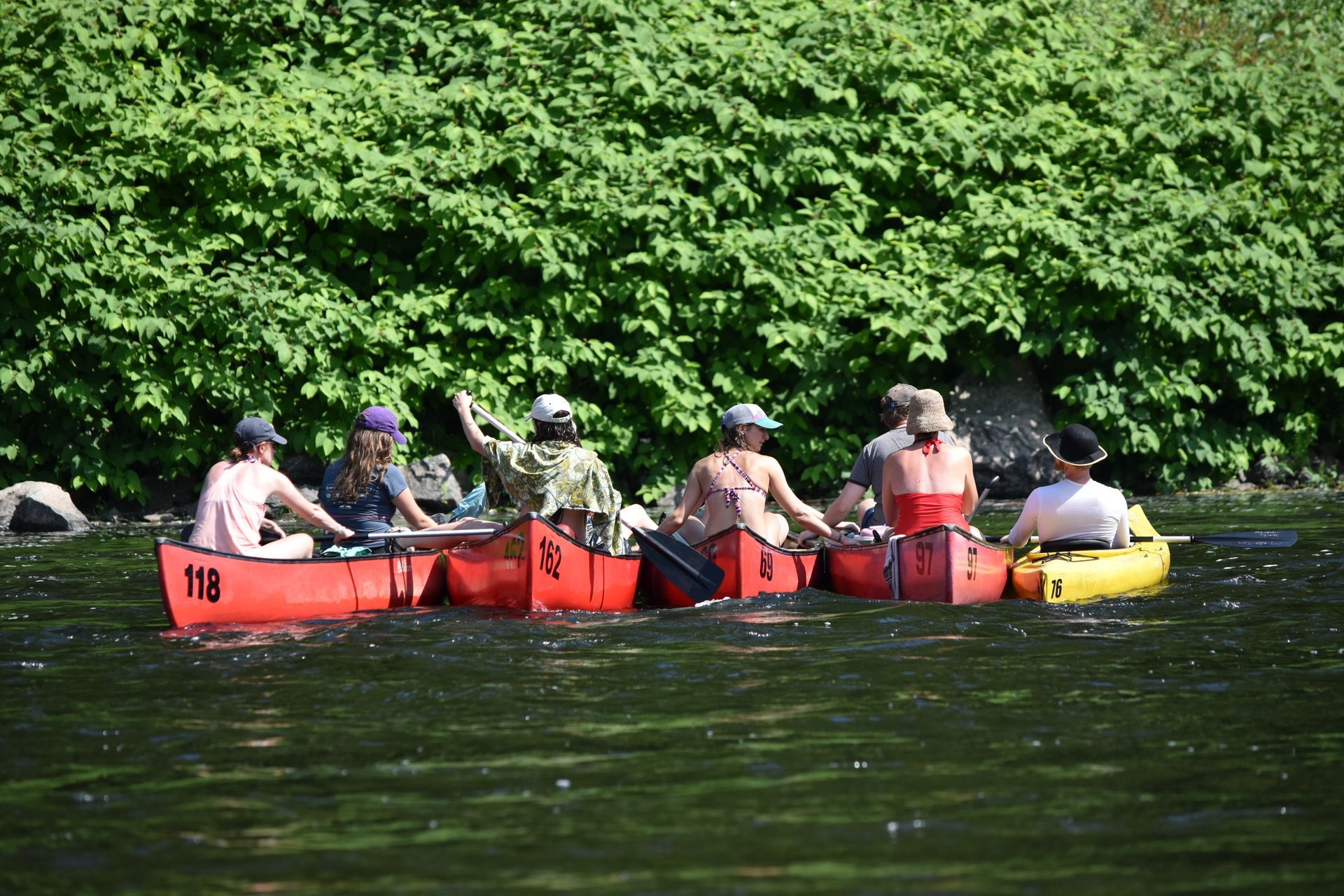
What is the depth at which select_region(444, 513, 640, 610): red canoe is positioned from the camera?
8625 mm

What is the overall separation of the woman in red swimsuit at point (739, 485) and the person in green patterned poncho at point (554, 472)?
577 mm

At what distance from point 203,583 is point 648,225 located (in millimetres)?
8161

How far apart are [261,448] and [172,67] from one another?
8387 mm

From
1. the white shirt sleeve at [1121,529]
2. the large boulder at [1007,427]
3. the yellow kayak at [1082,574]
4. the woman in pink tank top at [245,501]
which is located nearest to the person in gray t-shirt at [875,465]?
the yellow kayak at [1082,574]

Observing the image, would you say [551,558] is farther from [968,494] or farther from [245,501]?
[968,494]

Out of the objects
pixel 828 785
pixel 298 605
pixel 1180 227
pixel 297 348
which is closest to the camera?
pixel 828 785

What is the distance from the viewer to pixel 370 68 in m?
16.3

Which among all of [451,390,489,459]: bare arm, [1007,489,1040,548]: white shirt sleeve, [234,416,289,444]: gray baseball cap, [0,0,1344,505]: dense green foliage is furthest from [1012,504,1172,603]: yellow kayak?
[0,0,1344,505]: dense green foliage

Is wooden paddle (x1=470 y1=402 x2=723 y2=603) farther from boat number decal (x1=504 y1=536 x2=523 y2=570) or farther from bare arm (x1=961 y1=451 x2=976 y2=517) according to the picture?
bare arm (x1=961 y1=451 x2=976 y2=517)

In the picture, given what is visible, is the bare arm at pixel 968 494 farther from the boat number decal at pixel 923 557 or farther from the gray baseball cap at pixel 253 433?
the gray baseball cap at pixel 253 433

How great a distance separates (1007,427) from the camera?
1602 cm

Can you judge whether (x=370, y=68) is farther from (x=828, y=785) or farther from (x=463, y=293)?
(x=828, y=785)

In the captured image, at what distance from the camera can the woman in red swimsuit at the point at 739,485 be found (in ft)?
31.0

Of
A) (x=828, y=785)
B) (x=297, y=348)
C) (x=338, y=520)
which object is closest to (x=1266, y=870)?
(x=828, y=785)
